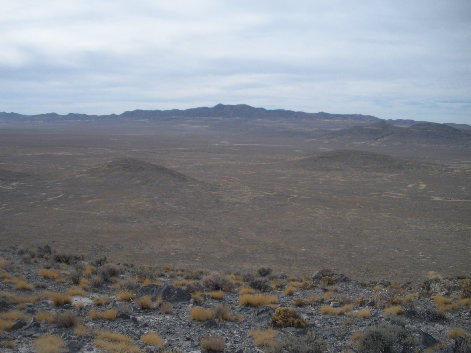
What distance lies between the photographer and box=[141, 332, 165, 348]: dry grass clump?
22.5 feet

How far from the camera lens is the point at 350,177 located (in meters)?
50.0

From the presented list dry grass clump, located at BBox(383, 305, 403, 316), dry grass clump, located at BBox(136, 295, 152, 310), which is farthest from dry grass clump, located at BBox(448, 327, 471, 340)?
dry grass clump, located at BBox(136, 295, 152, 310)

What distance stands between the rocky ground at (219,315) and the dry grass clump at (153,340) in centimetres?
2

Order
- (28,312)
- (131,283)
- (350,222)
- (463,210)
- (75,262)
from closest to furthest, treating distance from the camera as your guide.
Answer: (28,312) → (131,283) → (75,262) → (350,222) → (463,210)

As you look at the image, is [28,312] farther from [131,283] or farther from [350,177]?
[350,177]

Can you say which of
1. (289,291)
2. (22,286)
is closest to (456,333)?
(289,291)

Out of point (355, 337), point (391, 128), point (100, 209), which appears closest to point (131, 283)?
point (355, 337)

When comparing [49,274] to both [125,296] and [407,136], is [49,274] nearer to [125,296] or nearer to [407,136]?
[125,296]

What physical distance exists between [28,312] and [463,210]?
33089 millimetres

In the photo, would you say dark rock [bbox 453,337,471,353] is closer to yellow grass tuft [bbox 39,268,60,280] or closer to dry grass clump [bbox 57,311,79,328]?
dry grass clump [bbox 57,311,79,328]

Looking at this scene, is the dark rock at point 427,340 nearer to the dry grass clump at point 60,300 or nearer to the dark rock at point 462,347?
the dark rock at point 462,347

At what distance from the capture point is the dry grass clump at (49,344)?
6035 mm

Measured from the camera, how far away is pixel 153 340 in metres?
6.92

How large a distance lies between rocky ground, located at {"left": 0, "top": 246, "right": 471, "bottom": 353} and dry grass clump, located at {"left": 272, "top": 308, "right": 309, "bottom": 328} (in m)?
0.02
